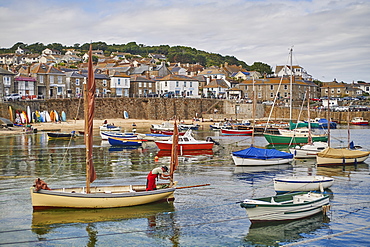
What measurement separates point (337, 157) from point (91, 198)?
21789 millimetres

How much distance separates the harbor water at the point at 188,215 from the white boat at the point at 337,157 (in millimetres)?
696

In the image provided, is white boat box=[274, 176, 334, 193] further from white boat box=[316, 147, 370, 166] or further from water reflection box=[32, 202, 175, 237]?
white boat box=[316, 147, 370, 166]

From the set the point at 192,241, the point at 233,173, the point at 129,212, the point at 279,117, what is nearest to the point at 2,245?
the point at 129,212

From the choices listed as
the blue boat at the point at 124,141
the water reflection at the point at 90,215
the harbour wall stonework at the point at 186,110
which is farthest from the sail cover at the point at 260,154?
the harbour wall stonework at the point at 186,110

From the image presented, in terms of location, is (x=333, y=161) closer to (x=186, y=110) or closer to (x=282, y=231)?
(x=282, y=231)

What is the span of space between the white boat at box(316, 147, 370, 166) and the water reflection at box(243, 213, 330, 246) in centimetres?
1474

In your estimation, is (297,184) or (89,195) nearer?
(89,195)

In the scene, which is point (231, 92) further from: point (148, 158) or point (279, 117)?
point (148, 158)

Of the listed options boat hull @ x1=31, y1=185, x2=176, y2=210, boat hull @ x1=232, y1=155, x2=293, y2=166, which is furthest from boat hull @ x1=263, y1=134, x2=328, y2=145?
boat hull @ x1=31, y1=185, x2=176, y2=210

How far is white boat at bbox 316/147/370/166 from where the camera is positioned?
111 ft

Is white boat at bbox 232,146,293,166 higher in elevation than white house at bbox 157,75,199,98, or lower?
lower

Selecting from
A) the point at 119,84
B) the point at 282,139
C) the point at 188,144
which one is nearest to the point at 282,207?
the point at 188,144

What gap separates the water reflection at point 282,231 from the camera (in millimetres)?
16891

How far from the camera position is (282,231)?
1794cm
